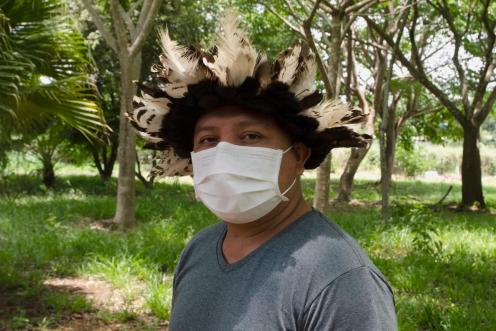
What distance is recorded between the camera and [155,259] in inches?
221

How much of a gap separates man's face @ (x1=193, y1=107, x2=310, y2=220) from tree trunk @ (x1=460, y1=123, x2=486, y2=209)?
10.9 m

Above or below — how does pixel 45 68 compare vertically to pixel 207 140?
above

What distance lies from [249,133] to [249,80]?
159 mm

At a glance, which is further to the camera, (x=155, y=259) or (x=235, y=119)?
Result: (x=155, y=259)

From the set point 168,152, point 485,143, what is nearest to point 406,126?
point 168,152

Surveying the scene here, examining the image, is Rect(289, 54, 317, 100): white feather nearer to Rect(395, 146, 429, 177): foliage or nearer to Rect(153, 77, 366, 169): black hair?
Rect(153, 77, 366, 169): black hair

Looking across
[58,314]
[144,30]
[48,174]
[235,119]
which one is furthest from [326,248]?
[48,174]

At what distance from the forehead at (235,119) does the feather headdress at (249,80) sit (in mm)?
54

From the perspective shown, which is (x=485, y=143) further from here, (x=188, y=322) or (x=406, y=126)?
(x=188, y=322)

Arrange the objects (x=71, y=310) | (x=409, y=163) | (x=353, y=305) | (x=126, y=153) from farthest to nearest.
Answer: (x=409, y=163)
(x=126, y=153)
(x=71, y=310)
(x=353, y=305)

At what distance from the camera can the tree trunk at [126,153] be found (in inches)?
268

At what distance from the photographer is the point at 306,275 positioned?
1.27 metres

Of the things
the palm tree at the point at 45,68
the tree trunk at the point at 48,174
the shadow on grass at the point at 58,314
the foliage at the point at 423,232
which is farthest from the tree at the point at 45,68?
the tree trunk at the point at 48,174

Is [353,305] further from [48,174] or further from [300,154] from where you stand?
[48,174]
